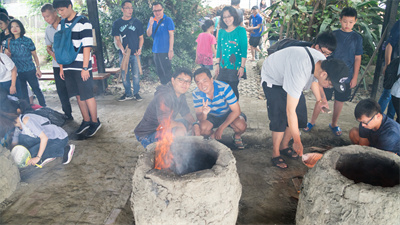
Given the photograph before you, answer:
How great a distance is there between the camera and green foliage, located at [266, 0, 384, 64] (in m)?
5.16

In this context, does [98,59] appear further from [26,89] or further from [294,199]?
[294,199]

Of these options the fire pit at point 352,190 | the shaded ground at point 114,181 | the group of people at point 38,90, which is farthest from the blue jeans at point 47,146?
the fire pit at point 352,190

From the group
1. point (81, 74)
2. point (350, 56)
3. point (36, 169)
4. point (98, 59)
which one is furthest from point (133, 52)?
point (350, 56)

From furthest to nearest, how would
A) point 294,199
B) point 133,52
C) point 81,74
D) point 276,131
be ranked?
1. point 133,52
2. point 81,74
3. point 276,131
4. point 294,199

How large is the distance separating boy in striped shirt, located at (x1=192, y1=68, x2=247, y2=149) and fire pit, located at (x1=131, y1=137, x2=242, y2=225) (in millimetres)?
1176

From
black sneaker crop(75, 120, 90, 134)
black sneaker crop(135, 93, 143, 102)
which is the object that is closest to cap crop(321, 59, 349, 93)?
black sneaker crop(75, 120, 90, 134)

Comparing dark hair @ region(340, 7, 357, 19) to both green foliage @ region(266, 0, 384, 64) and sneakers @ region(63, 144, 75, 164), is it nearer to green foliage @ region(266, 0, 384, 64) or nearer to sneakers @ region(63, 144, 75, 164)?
green foliage @ region(266, 0, 384, 64)

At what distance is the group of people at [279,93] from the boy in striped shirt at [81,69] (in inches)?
47.5

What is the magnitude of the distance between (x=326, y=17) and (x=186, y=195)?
5.02 m

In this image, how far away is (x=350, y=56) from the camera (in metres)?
3.40

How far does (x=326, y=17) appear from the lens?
5.22 m

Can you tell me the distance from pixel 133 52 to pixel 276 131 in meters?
3.29

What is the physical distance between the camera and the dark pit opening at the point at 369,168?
1.90 meters

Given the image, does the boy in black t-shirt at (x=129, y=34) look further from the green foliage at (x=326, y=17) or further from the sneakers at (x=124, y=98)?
the green foliage at (x=326, y=17)
